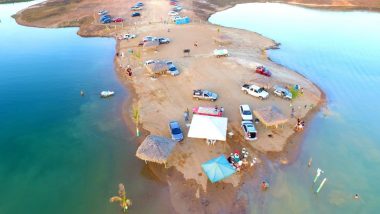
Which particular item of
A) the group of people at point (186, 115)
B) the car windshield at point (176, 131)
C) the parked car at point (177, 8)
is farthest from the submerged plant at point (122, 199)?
the parked car at point (177, 8)

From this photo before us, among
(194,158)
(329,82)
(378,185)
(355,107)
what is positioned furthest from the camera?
(329,82)

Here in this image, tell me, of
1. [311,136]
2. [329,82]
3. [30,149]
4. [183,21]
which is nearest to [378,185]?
[311,136]

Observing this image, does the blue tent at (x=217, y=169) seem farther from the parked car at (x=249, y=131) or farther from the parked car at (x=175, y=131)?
the parked car at (x=249, y=131)

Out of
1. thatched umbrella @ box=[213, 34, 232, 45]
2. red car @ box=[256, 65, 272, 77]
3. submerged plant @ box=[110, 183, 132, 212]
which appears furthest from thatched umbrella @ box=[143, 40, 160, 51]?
submerged plant @ box=[110, 183, 132, 212]

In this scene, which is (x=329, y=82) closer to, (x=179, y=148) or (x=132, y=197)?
(x=179, y=148)

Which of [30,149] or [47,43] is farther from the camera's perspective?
[47,43]

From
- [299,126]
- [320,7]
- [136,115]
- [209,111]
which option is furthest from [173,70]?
[320,7]
